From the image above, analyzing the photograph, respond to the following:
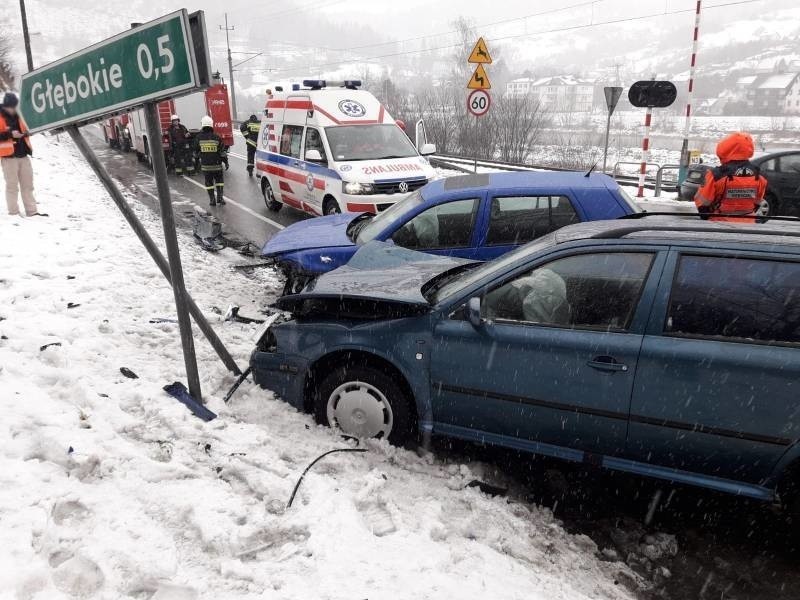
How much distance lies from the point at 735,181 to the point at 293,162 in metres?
7.26

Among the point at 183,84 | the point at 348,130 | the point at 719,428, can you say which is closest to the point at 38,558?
the point at 183,84

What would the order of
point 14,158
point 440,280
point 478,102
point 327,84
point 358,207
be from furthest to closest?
point 478,102, point 327,84, point 358,207, point 14,158, point 440,280

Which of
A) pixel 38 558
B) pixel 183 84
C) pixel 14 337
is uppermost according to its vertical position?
pixel 183 84

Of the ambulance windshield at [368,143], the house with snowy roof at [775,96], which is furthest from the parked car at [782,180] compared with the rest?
the house with snowy roof at [775,96]

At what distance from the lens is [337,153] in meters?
9.78

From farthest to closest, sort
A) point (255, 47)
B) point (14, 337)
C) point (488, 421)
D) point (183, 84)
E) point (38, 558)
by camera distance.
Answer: point (255, 47) < point (14, 337) < point (488, 421) < point (183, 84) < point (38, 558)

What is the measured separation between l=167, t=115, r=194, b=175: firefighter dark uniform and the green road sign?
13644 millimetres

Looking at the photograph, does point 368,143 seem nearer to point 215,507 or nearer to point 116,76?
point 116,76

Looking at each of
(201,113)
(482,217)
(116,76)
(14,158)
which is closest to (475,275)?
(482,217)

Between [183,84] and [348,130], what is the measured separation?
737cm

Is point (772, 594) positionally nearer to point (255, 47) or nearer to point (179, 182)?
point (179, 182)

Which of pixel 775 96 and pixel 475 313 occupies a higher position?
pixel 775 96

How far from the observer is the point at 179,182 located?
16.0 m

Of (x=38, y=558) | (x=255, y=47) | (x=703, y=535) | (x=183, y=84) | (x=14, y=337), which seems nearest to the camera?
(x=38, y=558)
